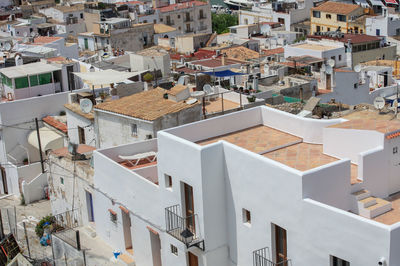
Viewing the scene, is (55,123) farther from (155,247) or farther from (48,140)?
(155,247)

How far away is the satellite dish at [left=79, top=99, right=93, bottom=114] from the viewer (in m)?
35.5

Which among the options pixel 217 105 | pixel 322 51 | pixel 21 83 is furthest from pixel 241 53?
pixel 217 105

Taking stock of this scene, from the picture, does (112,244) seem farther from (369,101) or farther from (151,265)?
(369,101)

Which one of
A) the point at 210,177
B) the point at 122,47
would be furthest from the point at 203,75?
the point at 122,47

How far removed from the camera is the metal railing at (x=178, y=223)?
24.5 meters

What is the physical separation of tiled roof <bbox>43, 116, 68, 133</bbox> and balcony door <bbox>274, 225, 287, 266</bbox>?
63.9 ft

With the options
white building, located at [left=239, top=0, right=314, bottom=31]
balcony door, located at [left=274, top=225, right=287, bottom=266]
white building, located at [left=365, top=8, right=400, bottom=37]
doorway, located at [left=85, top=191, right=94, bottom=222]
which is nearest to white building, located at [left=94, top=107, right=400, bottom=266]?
balcony door, located at [left=274, top=225, right=287, bottom=266]

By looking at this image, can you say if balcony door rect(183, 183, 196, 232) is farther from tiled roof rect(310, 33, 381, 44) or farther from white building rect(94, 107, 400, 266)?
tiled roof rect(310, 33, 381, 44)

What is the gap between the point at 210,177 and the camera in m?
23.4

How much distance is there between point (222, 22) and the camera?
4294 inches

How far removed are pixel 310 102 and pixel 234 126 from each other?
453 inches

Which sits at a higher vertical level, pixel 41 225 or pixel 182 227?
pixel 182 227

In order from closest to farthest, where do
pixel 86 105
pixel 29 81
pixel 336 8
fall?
1. pixel 86 105
2. pixel 29 81
3. pixel 336 8

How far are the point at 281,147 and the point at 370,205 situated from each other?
15.3ft
